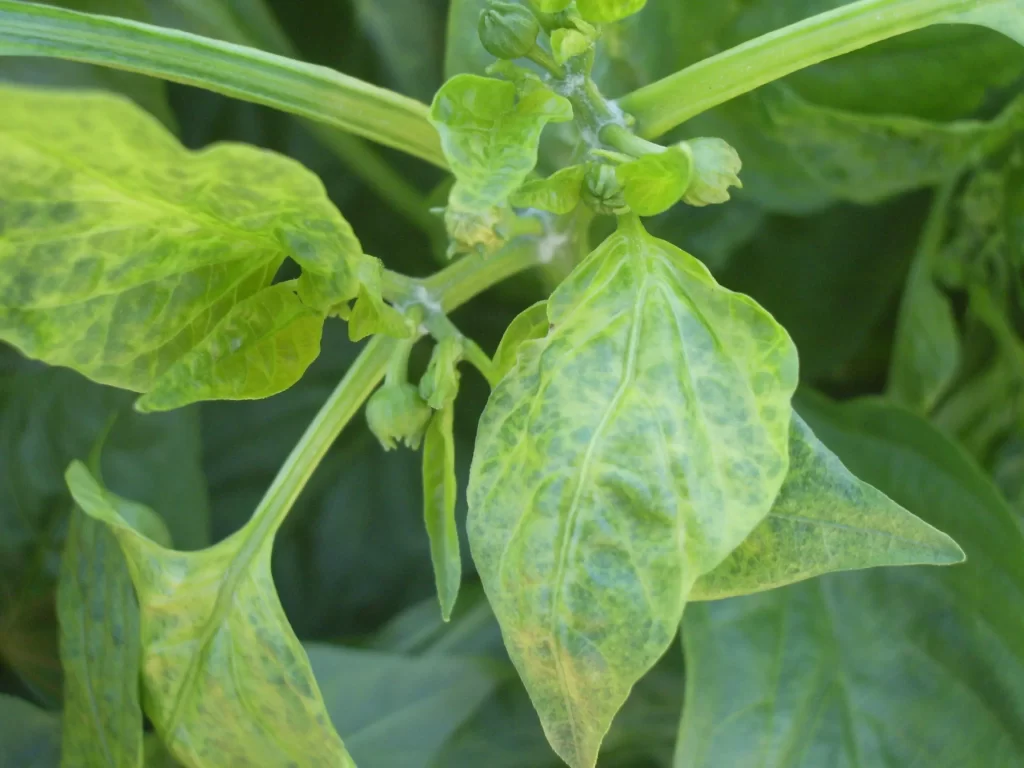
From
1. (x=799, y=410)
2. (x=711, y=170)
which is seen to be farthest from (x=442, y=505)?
(x=799, y=410)

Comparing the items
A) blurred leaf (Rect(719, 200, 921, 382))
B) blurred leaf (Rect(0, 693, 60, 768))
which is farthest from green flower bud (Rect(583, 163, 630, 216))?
blurred leaf (Rect(0, 693, 60, 768))

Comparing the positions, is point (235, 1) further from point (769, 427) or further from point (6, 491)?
point (769, 427)

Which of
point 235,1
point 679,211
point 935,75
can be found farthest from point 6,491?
point 935,75

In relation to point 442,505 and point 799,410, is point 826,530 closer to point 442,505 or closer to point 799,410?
point 442,505

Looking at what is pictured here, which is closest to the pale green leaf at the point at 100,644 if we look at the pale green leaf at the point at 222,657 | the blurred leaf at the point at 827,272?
the pale green leaf at the point at 222,657

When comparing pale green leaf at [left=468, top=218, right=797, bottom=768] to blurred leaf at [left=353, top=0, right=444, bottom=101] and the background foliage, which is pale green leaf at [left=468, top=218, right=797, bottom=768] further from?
blurred leaf at [left=353, top=0, right=444, bottom=101]
